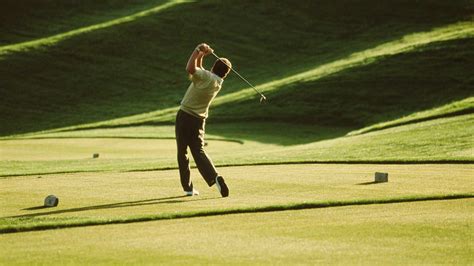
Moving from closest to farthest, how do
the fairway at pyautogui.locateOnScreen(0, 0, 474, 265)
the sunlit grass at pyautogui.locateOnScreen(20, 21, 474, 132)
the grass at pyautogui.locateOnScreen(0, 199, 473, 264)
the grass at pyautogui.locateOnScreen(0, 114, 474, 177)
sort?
the grass at pyautogui.locateOnScreen(0, 199, 473, 264) → the fairway at pyautogui.locateOnScreen(0, 0, 474, 265) → the grass at pyautogui.locateOnScreen(0, 114, 474, 177) → the sunlit grass at pyautogui.locateOnScreen(20, 21, 474, 132)

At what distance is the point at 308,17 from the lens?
86625 millimetres

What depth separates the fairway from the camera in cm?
886

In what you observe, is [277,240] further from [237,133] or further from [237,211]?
[237,133]

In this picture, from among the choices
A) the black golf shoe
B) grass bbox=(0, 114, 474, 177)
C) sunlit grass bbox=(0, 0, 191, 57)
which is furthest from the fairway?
sunlit grass bbox=(0, 0, 191, 57)

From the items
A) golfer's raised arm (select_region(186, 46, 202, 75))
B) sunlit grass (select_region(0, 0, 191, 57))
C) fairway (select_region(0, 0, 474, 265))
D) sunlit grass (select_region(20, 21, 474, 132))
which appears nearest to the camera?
fairway (select_region(0, 0, 474, 265))

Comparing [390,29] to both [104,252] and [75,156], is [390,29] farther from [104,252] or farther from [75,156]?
[104,252]

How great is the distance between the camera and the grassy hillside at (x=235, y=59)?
53.1 meters

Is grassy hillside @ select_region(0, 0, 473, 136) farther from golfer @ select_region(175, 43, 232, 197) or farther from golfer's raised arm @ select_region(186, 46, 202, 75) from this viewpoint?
golfer's raised arm @ select_region(186, 46, 202, 75)

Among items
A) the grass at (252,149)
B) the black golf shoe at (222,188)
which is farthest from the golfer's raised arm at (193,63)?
the grass at (252,149)

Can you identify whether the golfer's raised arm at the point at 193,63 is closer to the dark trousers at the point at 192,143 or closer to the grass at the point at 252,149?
the dark trousers at the point at 192,143

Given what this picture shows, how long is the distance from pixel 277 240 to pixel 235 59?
6825 cm

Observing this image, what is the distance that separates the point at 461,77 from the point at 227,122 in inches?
656

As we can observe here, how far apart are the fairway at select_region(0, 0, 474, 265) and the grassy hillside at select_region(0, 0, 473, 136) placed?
0.23m

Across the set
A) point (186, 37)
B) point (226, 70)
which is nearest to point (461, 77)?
point (186, 37)
